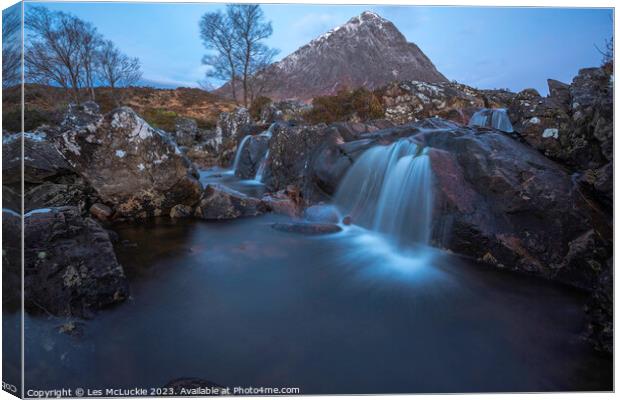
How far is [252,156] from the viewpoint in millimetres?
11125

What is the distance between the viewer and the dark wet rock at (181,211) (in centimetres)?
599

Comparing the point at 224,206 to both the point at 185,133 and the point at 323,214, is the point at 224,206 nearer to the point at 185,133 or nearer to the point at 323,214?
the point at 323,214

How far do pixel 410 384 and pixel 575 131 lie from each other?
377 cm

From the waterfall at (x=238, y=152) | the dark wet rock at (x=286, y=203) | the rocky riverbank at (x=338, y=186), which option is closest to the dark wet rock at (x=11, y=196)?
the rocky riverbank at (x=338, y=186)

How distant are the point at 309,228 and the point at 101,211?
3.52m

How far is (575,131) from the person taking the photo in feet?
13.1

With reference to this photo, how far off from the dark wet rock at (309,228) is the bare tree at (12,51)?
12.0ft

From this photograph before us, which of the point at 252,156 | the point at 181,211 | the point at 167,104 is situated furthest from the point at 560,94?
the point at 167,104

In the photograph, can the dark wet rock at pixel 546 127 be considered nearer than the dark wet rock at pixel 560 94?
Yes

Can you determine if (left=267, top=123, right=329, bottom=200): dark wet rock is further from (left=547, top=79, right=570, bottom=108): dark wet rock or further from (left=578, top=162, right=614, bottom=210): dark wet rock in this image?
(left=578, top=162, right=614, bottom=210): dark wet rock

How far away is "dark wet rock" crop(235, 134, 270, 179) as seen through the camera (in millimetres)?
10898

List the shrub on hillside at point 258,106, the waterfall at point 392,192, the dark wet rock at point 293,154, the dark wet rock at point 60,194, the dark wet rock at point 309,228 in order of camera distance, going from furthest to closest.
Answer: the shrub on hillside at point 258,106, the dark wet rock at point 293,154, the dark wet rock at point 309,228, the dark wet rock at point 60,194, the waterfall at point 392,192

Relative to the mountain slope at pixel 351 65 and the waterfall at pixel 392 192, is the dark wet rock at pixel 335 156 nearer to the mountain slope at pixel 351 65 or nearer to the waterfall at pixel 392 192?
the waterfall at pixel 392 192

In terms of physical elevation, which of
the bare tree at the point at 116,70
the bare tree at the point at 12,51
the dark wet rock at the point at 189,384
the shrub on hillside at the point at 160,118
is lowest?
the dark wet rock at the point at 189,384
